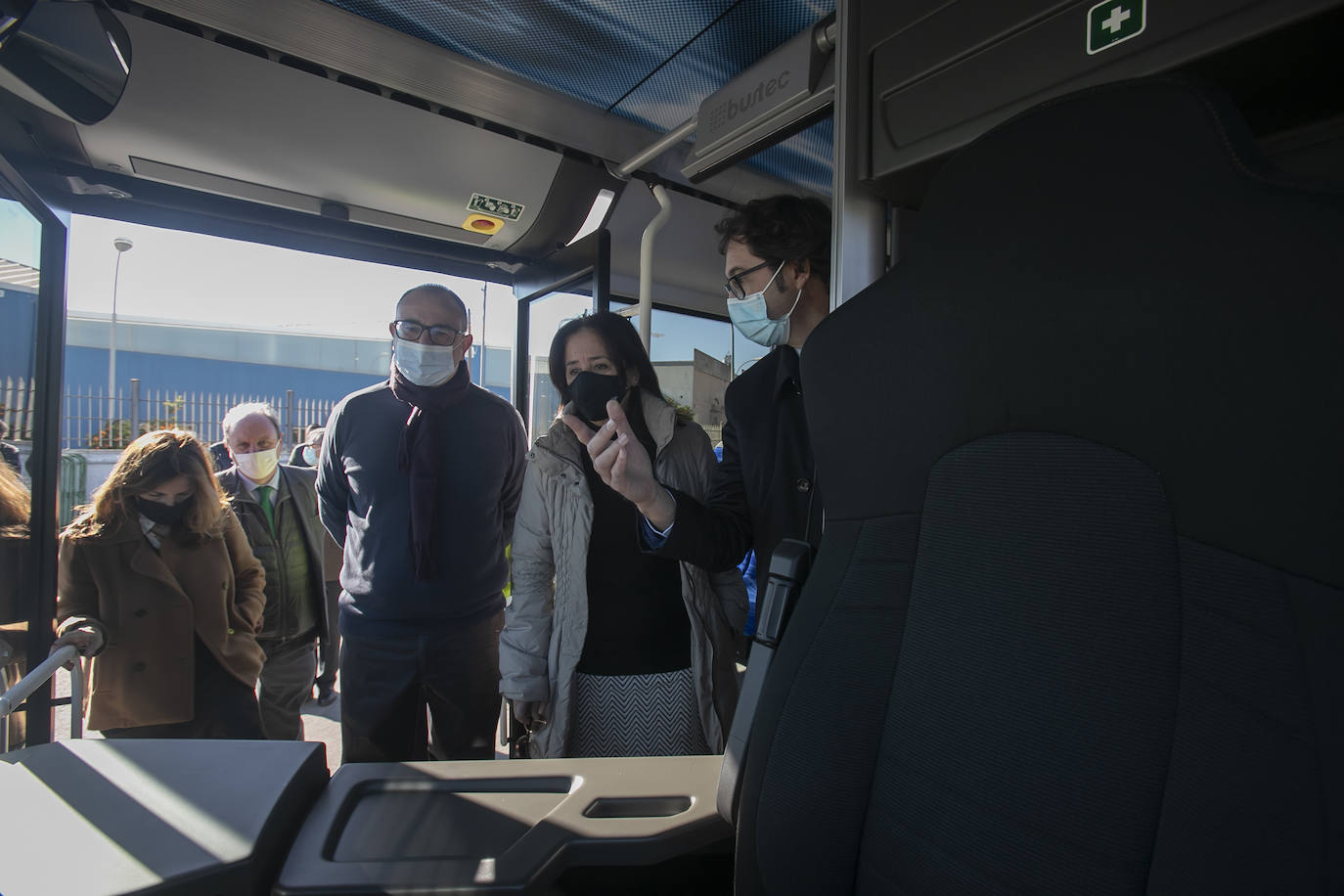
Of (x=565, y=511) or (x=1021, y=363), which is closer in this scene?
(x=1021, y=363)

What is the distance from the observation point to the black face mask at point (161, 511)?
2.15 m

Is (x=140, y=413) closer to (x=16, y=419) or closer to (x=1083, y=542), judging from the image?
(x=16, y=419)

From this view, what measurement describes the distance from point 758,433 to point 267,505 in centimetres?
231

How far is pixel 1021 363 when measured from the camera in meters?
0.60

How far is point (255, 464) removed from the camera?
9.16 ft

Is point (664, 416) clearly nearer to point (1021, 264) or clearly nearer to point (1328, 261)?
point (1021, 264)

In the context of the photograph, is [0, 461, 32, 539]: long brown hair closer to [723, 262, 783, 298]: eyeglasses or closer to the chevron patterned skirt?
the chevron patterned skirt

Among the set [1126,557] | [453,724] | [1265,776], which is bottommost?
[453,724]

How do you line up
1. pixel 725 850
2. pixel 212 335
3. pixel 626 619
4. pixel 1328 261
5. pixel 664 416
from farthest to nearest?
pixel 212 335, pixel 664 416, pixel 626 619, pixel 725 850, pixel 1328 261

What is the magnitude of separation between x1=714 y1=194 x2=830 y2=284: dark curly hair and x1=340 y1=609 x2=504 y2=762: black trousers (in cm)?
143

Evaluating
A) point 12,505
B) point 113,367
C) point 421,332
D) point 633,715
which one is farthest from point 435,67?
point 113,367

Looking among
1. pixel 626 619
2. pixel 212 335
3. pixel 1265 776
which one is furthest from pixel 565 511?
pixel 212 335

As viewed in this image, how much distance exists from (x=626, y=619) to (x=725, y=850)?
79 cm

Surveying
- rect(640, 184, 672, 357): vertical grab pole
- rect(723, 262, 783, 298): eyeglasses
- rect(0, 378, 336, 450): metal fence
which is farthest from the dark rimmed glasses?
rect(0, 378, 336, 450): metal fence
